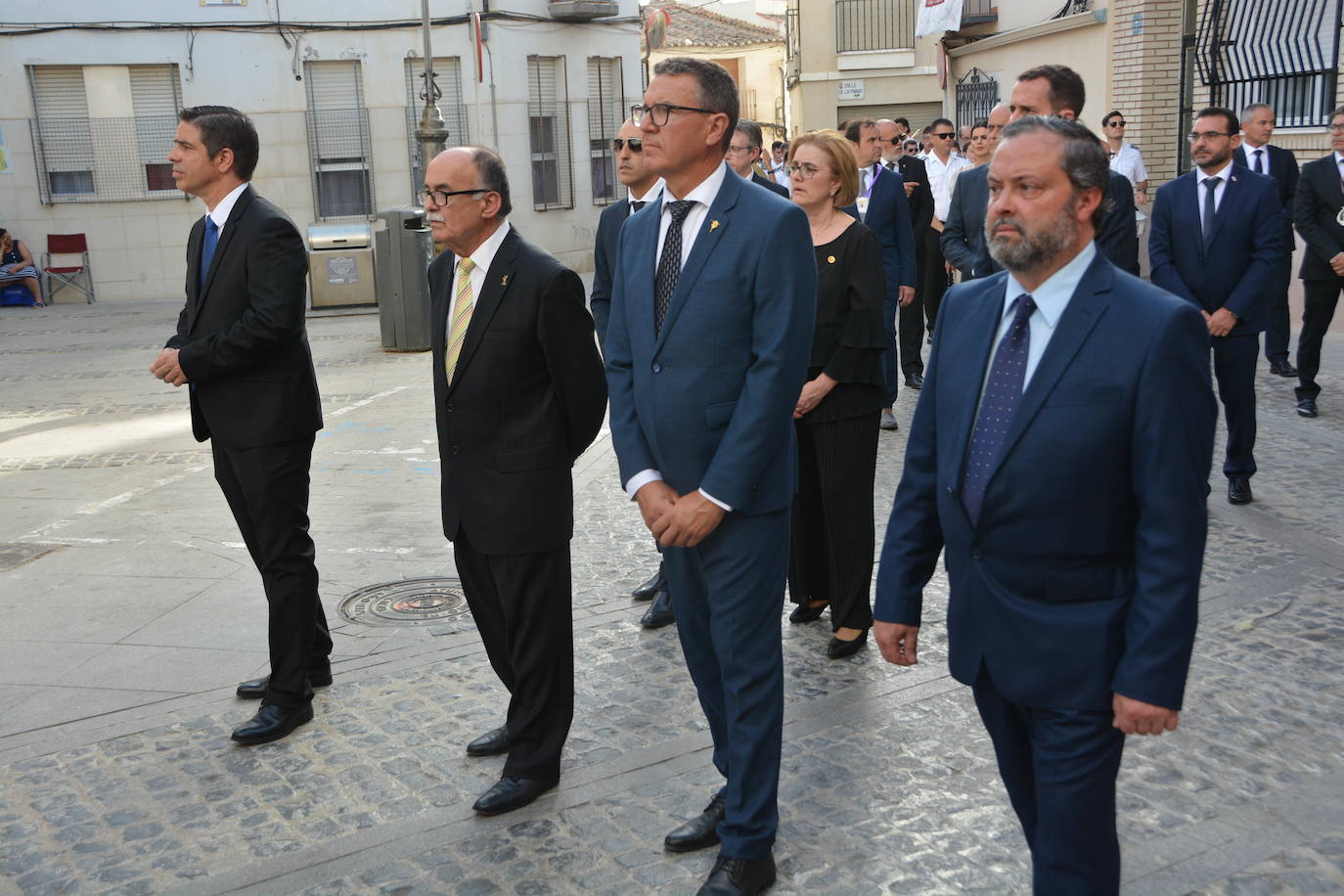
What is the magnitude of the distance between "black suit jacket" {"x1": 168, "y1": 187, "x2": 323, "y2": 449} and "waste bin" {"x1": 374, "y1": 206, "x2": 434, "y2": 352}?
31.5ft

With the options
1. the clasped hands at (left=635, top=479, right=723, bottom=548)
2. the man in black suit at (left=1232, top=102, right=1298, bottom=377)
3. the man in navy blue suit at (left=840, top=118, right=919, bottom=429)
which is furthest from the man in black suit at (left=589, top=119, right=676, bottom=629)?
the man in black suit at (left=1232, top=102, right=1298, bottom=377)

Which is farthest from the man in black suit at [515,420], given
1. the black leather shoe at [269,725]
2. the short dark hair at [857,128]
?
the short dark hair at [857,128]

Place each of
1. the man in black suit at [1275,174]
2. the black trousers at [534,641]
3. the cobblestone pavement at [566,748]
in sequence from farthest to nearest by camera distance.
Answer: the man in black suit at [1275,174]
the black trousers at [534,641]
the cobblestone pavement at [566,748]

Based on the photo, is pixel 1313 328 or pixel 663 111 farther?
pixel 1313 328

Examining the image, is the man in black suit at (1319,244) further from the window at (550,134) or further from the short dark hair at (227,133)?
the window at (550,134)

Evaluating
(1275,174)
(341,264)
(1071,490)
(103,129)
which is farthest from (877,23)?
(1071,490)

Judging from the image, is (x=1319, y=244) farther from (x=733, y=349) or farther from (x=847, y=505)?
(x=733, y=349)

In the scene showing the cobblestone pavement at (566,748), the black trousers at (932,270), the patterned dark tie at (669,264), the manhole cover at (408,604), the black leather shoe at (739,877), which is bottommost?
the manhole cover at (408,604)

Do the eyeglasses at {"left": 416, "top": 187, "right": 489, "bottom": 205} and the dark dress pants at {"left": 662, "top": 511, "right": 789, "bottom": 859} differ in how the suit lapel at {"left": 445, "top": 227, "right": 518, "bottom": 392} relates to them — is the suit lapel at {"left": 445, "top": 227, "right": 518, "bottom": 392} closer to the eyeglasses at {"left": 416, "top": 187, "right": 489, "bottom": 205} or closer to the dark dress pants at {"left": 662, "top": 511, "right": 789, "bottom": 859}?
the eyeglasses at {"left": 416, "top": 187, "right": 489, "bottom": 205}

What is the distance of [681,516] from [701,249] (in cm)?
70

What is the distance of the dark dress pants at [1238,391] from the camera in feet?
24.3

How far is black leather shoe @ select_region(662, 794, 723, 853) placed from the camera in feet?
12.7

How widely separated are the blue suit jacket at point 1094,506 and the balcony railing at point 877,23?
1382 inches

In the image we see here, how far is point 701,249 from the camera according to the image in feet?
11.6
